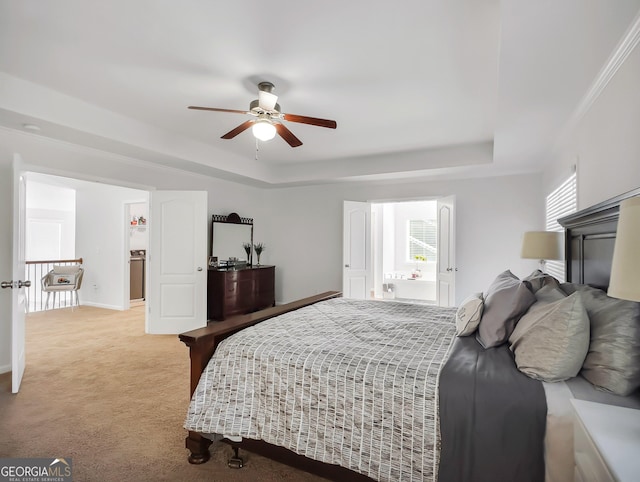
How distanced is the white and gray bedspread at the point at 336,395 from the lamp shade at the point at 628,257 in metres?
0.87

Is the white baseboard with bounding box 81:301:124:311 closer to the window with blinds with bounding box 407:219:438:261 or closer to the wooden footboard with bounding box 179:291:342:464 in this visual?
the wooden footboard with bounding box 179:291:342:464

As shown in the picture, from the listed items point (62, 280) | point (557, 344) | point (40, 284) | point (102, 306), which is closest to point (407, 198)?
point (557, 344)

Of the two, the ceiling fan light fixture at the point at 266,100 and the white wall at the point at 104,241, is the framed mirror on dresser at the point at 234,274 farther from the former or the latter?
the ceiling fan light fixture at the point at 266,100

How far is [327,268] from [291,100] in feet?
12.0

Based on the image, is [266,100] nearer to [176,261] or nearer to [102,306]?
[176,261]

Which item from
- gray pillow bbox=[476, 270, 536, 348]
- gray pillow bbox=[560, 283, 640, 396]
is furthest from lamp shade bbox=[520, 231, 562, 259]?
gray pillow bbox=[560, 283, 640, 396]

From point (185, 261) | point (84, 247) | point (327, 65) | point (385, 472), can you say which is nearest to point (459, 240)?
point (327, 65)

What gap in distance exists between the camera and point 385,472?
5.09ft

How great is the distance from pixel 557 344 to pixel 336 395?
3.29 ft

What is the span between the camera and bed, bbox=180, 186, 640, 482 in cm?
139

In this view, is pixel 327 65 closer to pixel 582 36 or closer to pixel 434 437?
pixel 582 36

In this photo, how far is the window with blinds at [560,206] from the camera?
10.3 ft

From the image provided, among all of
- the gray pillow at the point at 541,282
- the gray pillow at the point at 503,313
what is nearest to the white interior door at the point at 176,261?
the gray pillow at the point at 503,313

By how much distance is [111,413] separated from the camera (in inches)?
104
